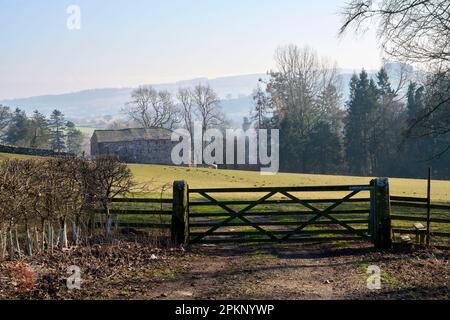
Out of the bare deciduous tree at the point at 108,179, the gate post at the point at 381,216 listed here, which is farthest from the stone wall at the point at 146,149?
the gate post at the point at 381,216

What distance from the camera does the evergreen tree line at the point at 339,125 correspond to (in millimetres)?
71000

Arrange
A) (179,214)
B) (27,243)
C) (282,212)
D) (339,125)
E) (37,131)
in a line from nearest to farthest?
(27,243) < (179,214) < (282,212) < (339,125) < (37,131)

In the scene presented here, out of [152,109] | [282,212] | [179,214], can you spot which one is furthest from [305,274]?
[152,109]

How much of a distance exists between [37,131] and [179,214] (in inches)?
3154

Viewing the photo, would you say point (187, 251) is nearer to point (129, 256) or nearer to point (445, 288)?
point (129, 256)

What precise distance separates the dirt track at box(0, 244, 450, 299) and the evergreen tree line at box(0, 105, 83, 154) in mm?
64693

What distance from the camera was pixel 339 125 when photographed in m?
78.7

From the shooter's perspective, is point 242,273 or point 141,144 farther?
point 141,144

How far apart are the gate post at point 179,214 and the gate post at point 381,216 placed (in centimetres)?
517

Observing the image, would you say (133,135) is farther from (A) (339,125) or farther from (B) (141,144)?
(A) (339,125)

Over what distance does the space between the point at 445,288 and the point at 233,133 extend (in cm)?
7077

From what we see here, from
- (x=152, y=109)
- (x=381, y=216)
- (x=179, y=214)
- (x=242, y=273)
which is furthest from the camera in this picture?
(x=152, y=109)

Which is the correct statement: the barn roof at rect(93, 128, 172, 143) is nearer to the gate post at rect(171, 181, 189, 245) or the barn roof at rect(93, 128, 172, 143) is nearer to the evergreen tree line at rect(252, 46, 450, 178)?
the evergreen tree line at rect(252, 46, 450, 178)

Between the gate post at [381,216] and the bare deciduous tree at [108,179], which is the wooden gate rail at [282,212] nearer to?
the gate post at [381,216]
